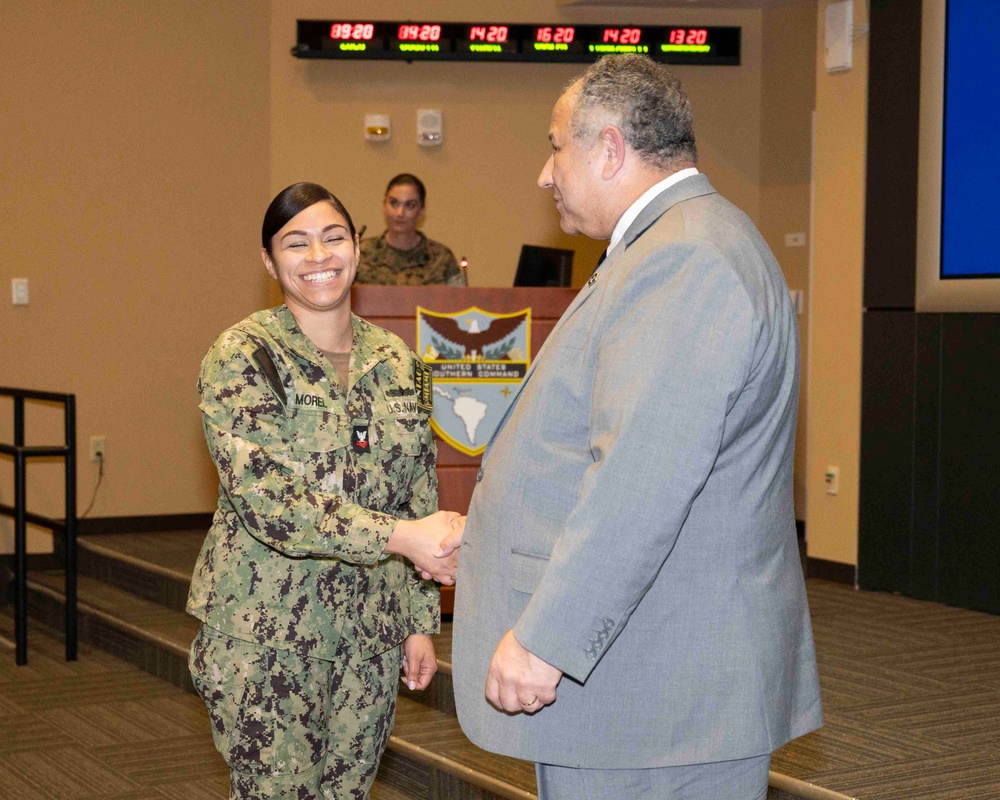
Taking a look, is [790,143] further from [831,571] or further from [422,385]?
[422,385]

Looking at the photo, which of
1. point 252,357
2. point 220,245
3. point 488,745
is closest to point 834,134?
point 220,245

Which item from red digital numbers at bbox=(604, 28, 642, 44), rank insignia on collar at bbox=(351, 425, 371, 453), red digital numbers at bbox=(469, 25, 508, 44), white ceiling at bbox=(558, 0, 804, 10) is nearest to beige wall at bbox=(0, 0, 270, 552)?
red digital numbers at bbox=(469, 25, 508, 44)

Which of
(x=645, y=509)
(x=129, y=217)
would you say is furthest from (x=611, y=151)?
(x=129, y=217)

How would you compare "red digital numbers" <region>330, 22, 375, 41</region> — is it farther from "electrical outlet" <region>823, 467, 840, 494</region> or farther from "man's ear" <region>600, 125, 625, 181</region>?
"man's ear" <region>600, 125, 625, 181</region>

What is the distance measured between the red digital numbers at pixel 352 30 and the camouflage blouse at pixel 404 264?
5.19 ft

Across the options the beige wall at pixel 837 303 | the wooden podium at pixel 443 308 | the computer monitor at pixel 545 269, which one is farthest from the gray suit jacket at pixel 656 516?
the beige wall at pixel 837 303

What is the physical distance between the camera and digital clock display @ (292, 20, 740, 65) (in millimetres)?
6914

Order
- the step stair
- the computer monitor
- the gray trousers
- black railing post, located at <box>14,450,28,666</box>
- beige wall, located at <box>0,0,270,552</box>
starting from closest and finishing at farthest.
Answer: the gray trousers
the step stair
the computer monitor
black railing post, located at <box>14,450,28,666</box>
beige wall, located at <box>0,0,270,552</box>

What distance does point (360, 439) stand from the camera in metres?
2.21

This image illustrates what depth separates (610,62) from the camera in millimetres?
1697

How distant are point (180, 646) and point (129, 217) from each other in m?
2.95

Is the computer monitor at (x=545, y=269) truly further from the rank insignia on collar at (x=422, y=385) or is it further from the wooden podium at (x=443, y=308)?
the rank insignia on collar at (x=422, y=385)

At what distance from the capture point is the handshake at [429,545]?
81.1 inches

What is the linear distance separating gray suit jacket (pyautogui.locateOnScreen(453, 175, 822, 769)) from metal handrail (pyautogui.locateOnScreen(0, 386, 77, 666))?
3823 mm
